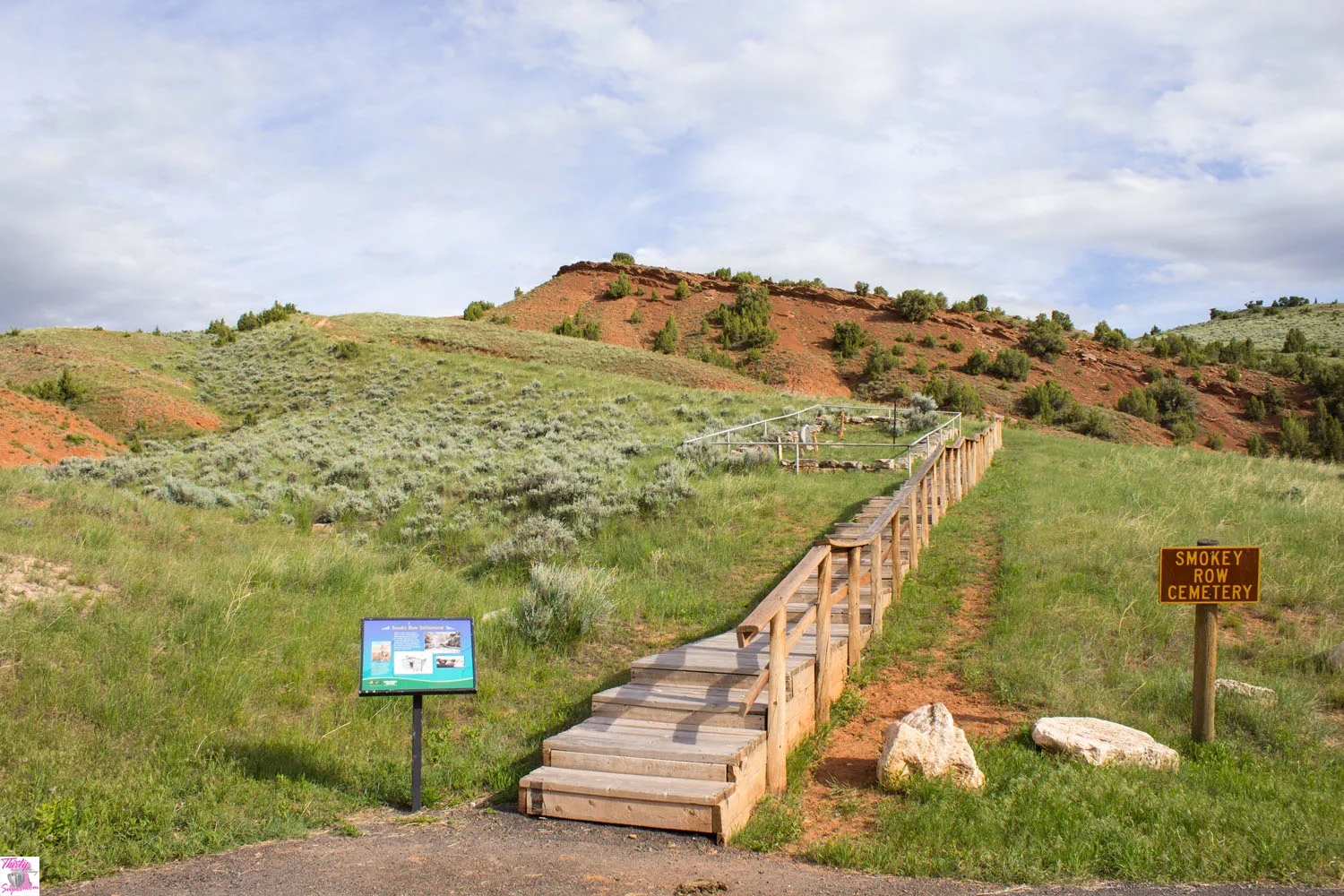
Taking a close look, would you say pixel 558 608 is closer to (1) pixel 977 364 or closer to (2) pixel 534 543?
(2) pixel 534 543

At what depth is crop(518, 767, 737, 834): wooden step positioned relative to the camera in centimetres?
500

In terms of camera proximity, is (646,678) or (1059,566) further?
(1059,566)

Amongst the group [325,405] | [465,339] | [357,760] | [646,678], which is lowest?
[357,760]

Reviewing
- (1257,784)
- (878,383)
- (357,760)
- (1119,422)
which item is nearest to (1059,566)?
(1257,784)

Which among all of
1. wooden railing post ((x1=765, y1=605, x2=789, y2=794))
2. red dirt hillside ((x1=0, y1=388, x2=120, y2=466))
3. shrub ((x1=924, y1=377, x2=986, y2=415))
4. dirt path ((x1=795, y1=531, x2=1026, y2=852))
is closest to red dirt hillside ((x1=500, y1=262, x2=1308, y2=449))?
shrub ((x1=924, y1=377, x2=986, y2=415))

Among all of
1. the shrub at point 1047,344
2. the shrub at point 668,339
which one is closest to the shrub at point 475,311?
the shrub at point 668,339

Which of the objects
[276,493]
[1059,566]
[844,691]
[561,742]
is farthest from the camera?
[276,493]

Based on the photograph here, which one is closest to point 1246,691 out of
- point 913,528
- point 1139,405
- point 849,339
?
point 913,528

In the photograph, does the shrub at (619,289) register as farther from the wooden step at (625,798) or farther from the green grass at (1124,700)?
the wooden step at (625,798)

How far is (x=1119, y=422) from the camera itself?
41.2 m

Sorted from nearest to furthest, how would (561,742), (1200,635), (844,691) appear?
1. (561,742)
2. (1200,635)
3. (844,691)

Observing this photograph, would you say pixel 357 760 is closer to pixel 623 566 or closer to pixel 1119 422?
pixel 623 566

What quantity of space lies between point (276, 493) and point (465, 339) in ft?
83.5

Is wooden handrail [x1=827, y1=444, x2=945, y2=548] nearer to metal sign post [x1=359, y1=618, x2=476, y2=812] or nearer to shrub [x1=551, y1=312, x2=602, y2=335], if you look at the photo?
metal sign post [x1=359, y1=618, x2=476, y2=812]
